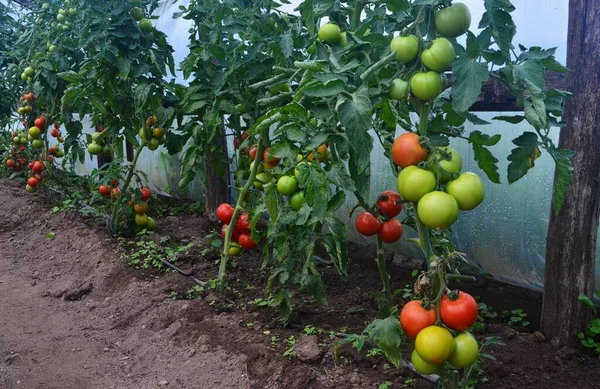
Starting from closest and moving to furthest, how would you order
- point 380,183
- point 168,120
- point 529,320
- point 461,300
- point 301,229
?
point 461,300 < point 301,229 < point 529,320 < point 380,183 < point 168,120

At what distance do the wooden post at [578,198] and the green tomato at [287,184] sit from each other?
108 centimetres

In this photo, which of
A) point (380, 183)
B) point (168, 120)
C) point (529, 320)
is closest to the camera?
point (529, 320)

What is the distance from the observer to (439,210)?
1185mm

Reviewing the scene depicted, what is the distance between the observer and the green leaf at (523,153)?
1420 mm

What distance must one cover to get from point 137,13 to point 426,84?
2.66m

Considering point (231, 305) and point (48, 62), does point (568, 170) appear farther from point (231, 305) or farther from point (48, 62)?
point (48, 62)

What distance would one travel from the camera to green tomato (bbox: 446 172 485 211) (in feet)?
4.02

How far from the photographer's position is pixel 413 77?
1.32m

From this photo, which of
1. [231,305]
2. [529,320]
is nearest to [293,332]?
[231,305]

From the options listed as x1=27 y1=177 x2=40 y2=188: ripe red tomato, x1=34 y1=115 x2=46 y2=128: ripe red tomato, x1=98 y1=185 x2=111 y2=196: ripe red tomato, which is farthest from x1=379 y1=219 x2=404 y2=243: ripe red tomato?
x1=27 y1=177 x2=40 y2=188: ripe red tomato

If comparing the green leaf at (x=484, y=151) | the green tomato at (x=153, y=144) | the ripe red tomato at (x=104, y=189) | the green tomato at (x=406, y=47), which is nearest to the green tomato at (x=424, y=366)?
the green leaf at (x=484, y=151)

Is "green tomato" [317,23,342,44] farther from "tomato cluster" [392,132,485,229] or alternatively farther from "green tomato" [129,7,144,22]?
"green tomato" [129,7,144,22]

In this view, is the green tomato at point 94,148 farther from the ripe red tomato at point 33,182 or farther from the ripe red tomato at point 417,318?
the ripe red tomato at point 417,318

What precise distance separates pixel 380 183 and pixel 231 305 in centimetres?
118
